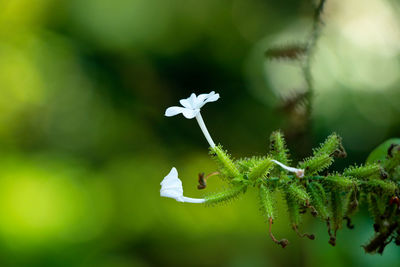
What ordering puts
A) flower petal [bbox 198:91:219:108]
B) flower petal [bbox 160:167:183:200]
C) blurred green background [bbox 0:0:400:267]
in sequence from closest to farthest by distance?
flower petal [bbox 160:167:183:200] → flower petal [bbox 198:91:219:108] → blurred green background [bbox 0:0:400:267]

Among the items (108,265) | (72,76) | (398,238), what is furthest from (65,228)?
(398,238)

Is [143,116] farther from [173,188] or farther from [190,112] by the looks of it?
[173,188]

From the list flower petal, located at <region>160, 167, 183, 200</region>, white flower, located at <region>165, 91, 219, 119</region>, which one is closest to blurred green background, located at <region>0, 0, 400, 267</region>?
white flower, located at <region>165, 91, 219, 119</region>

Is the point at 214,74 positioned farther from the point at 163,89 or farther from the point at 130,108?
the point at 130,108

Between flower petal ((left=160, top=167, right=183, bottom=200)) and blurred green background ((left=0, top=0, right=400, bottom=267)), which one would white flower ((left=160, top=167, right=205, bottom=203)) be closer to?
flower petal ((left=160, top=167, right=183, bottom=200))

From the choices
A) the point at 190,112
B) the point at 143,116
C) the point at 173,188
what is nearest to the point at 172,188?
the point at 173,188

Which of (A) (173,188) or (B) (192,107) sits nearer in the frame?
(A) (173,188)

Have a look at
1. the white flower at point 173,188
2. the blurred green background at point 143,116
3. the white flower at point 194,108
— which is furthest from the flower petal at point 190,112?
the blurred green background at point 143,116

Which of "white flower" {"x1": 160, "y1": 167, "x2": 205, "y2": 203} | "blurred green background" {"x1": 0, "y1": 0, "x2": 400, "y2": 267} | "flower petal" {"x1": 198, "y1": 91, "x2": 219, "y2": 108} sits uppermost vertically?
"blurred green background" {"x1": 0, "y1": 0, "x2": 400, "y2": 267}
